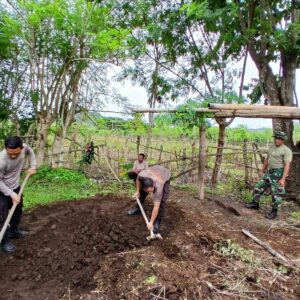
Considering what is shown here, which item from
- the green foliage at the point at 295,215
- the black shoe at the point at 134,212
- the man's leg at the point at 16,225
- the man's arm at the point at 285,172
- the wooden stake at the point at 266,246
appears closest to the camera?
the wooden stake at the point at 266,246

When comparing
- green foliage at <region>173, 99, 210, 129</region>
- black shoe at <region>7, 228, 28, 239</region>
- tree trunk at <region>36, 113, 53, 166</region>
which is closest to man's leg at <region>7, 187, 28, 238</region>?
Answer: black shoe at <region>7, 228, 28, 239</region>

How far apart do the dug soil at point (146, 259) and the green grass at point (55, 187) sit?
3.73 feet

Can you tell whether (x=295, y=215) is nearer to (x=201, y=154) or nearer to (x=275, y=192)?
(x=275, y=192)

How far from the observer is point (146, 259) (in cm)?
Result: 337

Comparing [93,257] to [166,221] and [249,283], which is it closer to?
[166,221]

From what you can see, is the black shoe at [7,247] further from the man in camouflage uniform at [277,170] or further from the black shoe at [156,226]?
the man in camouflage uniform at [277,170]

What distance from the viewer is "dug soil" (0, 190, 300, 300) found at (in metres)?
3.02

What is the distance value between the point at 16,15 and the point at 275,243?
25.5ft

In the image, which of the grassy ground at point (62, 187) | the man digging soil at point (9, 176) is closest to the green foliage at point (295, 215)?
the grassy ground at point (62, 187)

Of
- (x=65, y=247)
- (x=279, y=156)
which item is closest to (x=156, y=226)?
(x=65, y=247)

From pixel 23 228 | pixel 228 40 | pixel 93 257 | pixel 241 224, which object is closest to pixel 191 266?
pixel 93 257

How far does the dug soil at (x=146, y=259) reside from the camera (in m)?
3.02

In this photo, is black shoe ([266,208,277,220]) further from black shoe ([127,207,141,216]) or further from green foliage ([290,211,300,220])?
black shoe ([127,207,141,216])

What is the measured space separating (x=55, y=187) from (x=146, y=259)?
15.5 feet
